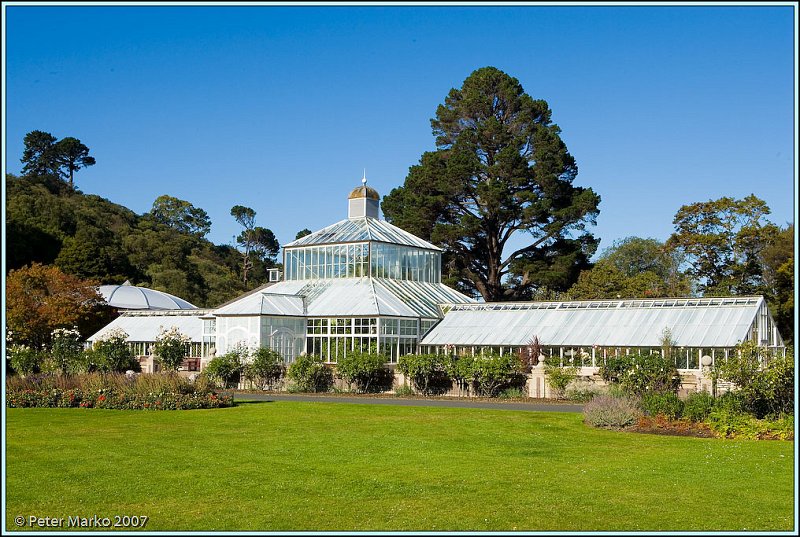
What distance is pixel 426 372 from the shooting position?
34.9 meters

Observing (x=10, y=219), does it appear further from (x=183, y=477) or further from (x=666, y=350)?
(x=183, y=477)

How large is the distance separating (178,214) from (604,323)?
7868cm

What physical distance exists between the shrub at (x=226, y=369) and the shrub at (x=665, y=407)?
813 inches

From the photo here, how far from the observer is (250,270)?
316ft

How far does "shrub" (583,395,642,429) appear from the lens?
2053 cm

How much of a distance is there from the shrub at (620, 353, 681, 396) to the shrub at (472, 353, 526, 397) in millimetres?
4775

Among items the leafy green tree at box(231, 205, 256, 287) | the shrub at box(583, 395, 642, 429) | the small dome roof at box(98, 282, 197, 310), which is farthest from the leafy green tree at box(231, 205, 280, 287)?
the shrub at box(583, 395, 642, 429)

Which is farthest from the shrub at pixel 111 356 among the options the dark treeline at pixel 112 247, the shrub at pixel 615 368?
the dark treeline at pixel 112 247

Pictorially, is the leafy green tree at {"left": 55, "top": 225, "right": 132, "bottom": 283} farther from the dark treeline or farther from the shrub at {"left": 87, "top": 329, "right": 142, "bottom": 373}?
the shrub at {"left": 87, "top": 329, "right": 142, "bottom": 373}

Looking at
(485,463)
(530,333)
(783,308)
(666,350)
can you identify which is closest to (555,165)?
(783,308)

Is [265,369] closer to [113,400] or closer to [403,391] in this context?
[403,391]

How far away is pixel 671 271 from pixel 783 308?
17.6 m

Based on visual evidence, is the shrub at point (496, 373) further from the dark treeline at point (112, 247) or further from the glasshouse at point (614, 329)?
the dark treeline at point (112, 247)

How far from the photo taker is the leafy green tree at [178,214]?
347 ft
